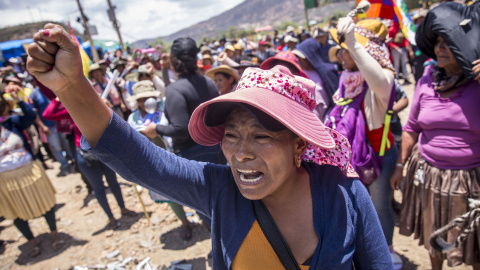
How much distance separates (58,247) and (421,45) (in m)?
5.25

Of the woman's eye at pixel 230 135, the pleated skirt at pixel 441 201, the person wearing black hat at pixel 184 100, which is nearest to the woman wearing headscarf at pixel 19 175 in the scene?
the person wearing black hat at pixel 184 100

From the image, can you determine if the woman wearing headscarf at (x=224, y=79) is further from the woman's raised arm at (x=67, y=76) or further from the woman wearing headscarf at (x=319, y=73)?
the woman's raised arm at (x=67, y=76)

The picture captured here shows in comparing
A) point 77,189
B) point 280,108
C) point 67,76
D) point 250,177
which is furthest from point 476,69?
point 77,189

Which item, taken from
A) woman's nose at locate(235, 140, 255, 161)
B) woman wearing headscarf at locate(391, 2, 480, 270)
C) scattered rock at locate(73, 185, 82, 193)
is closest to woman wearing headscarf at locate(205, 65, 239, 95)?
woman wearing headscarf at locate(391, 2, 480, 270)

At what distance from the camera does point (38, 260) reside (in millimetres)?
4125

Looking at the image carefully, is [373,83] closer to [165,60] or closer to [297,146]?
[297,146]

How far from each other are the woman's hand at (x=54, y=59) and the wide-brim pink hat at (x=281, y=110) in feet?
1.59

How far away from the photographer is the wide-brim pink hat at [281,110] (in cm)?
108

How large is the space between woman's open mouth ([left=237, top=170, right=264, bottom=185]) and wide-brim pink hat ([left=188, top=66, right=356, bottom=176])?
0.83 feet

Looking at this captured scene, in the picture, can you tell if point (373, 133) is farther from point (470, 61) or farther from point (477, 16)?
point (477, 16)

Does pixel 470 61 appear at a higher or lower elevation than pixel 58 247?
higher

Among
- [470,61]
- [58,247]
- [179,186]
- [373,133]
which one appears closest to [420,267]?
[373,133]

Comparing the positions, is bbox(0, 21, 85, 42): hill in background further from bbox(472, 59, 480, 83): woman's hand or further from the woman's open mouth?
bbox(472, 59, 480, 83): woman's hand

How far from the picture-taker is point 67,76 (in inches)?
35.4
